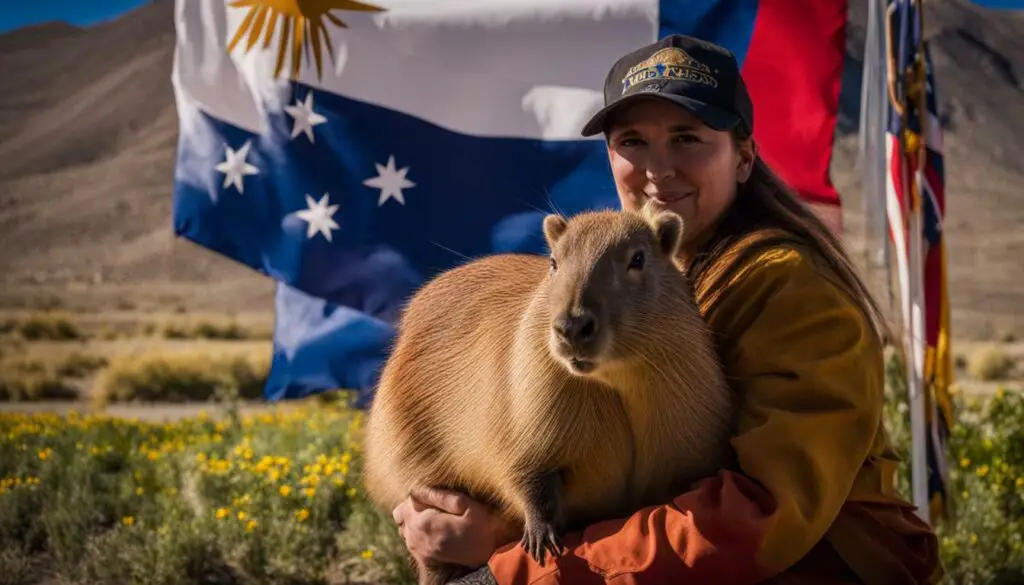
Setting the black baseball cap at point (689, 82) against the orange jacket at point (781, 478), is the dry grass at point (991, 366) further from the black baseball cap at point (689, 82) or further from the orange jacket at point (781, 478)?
the black baseball cap at point (689, 82)

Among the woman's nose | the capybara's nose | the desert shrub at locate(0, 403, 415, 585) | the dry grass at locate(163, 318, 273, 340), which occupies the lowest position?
the dry grass at locate(163, 318, 273, 340)

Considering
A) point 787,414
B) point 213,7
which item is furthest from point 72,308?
point 787,414

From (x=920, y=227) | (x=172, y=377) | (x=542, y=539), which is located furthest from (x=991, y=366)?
(x=542, y=539)

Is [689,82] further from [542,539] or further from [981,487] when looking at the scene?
[981,487]

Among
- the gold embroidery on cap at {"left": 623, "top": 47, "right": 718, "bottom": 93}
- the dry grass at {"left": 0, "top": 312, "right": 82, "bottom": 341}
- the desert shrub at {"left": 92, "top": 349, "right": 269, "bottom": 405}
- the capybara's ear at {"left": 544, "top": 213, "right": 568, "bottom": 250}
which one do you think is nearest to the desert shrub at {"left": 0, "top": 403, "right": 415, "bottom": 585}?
the capybara's ear at {"left": 544, "top": 213, "right": 568, "bottom": 250}

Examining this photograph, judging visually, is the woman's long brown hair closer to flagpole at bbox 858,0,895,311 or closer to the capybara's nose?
the capybara's nose

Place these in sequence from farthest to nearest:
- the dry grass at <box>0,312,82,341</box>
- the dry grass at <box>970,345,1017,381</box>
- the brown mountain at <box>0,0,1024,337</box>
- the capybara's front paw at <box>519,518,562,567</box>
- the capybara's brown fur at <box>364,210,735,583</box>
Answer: the brown mountain at <box>0,0,1024,337</box> < the dry grass at <box>0,312,82,341</box> < the dry grass at <box>970,345,1017,381</box> < the capybara's front paw at <box>519,518,562,567</box> < the capybara's brown fur at <box>364,210,735,583</box>

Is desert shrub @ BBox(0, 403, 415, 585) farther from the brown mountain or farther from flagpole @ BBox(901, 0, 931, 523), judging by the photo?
the brown mountain

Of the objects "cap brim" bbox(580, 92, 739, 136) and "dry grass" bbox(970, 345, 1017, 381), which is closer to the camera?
"cap brim" bbox(580, 92, 739, 136)

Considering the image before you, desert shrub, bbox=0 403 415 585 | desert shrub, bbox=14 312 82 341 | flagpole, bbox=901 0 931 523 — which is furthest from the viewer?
desert shrub, bbox=14 312 82 341

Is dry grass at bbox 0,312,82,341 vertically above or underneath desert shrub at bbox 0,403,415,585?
underneath

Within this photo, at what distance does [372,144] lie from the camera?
6.37 metres

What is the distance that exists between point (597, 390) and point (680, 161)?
2.37 feet

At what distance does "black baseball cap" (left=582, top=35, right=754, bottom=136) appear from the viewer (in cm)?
266
